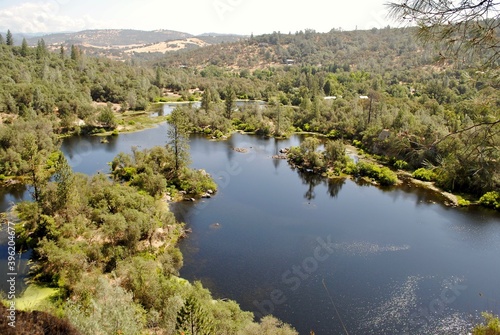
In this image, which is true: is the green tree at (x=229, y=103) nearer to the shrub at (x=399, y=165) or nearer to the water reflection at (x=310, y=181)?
the water reflection at (x=310, y=181)

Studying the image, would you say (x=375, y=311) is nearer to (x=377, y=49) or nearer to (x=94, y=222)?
(x=94, y=222)

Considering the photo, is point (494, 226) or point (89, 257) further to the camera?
point (494, 226)

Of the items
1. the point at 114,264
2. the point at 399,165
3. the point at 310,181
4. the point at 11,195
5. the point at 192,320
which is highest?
the point at 192,320

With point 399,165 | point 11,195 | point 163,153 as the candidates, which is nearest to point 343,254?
point 163,153

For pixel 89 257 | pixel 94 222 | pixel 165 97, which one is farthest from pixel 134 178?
pixel 165 97

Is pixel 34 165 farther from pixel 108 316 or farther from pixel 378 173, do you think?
pixel 378 173

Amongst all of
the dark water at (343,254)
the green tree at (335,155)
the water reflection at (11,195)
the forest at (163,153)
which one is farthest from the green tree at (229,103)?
the water reflection at (11,195)
